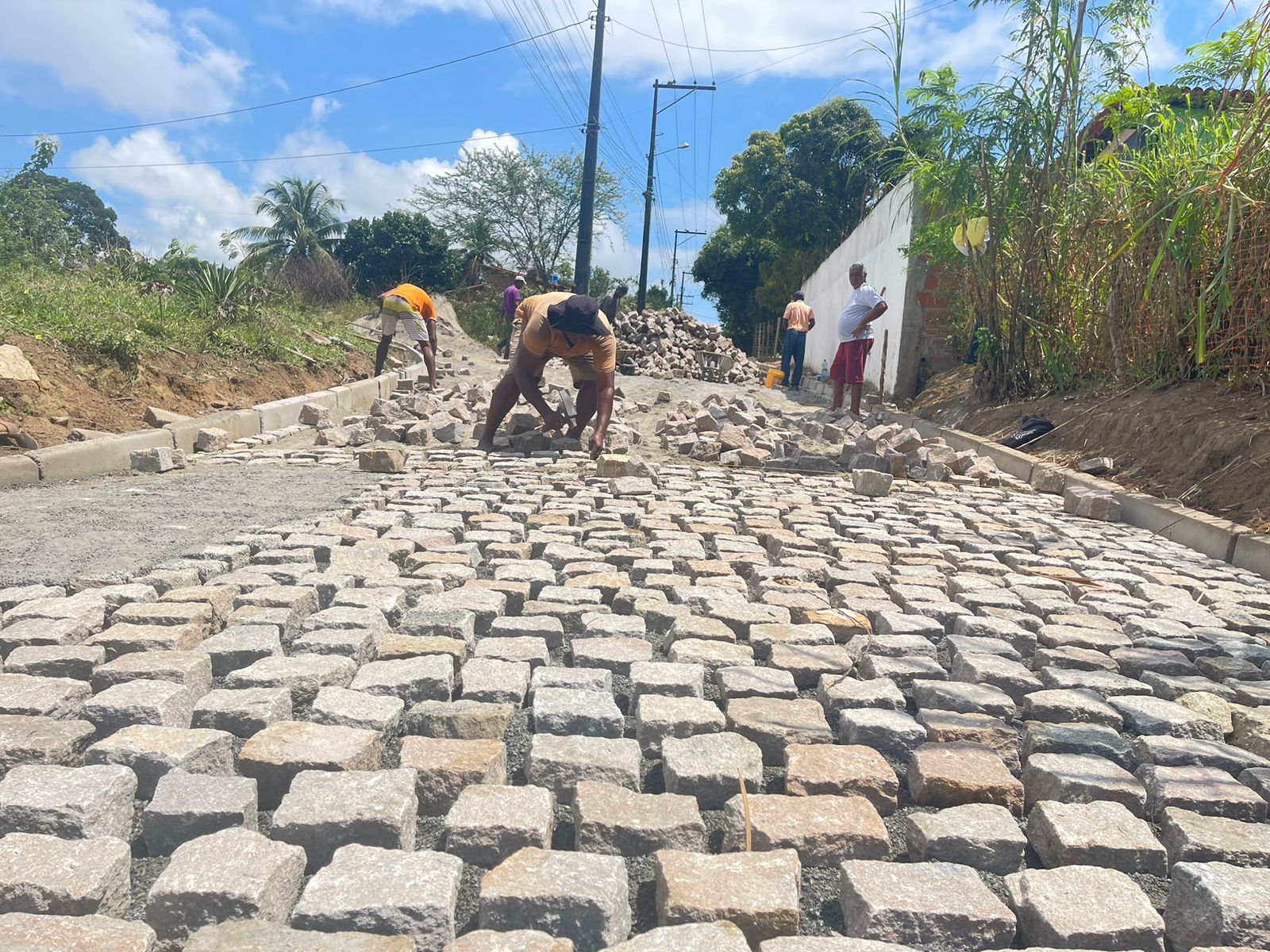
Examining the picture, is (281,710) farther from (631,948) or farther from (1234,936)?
(1234,936)

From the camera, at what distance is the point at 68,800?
5.23 ft

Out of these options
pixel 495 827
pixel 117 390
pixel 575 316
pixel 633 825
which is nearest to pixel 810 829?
pixel 633 825

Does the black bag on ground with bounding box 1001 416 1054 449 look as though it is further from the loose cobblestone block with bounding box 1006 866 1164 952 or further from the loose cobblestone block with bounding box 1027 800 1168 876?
the loose cobblestone block with bounding box 1006 866 1164 952

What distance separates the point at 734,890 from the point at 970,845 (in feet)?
1.58

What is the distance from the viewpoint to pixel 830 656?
2.53 m

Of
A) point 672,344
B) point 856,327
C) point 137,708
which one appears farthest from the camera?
point 672,344

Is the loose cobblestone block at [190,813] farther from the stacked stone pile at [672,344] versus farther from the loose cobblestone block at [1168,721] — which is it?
the stacked stone pile at [672,344]

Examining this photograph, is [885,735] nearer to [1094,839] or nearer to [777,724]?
[777,724]

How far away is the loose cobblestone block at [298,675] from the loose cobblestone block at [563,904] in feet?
2.97

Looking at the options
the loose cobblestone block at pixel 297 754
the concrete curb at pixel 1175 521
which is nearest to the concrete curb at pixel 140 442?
the loose cobblestone block at pixel 297 754

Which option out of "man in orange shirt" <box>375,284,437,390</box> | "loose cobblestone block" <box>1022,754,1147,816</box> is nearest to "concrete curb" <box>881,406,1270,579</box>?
"loose cobblestone block" <box>1022,754,1147,816</box>

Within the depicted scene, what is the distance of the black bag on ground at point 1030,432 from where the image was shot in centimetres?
723

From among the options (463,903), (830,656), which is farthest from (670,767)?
(830,656)

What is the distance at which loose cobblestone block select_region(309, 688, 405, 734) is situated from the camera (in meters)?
1.98
